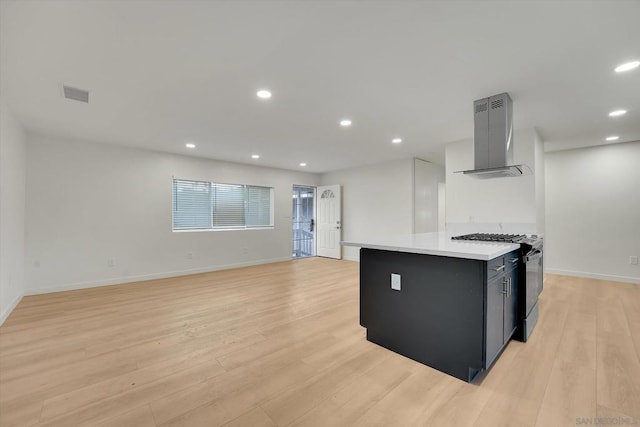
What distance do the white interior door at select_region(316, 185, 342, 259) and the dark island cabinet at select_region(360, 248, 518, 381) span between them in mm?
4854

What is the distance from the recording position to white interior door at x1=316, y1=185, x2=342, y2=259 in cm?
739

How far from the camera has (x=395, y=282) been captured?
232 centimetres

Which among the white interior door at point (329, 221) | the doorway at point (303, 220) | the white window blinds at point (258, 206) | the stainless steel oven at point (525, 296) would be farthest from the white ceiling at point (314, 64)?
the doorway at point (303, 220)

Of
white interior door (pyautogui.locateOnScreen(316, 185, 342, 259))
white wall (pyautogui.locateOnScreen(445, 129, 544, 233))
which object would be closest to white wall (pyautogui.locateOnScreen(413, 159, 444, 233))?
white wall (pyautogui.locateOnScreen(445, 129, 544, 233))

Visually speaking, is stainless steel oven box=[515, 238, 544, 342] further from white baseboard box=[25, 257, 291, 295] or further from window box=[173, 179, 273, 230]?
window box=[173, 179, 273, 230]

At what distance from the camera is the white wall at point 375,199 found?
610 centimetres

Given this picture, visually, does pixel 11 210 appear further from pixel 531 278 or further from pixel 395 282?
pixel 531 278

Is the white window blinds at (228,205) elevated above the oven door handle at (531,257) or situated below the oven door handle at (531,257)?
above

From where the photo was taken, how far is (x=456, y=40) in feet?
6.37

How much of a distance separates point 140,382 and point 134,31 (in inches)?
96.5

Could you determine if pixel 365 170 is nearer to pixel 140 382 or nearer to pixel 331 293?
pixel 331 293

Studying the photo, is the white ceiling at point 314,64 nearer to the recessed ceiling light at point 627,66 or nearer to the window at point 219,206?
the recessed ceiling light at point 627,66

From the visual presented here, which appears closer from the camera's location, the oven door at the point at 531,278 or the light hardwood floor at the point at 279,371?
the light hardwood floor at the point at 279,371

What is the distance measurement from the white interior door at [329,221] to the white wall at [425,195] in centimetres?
209
